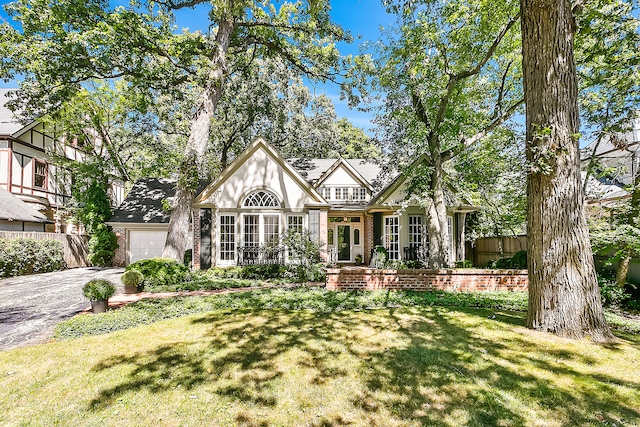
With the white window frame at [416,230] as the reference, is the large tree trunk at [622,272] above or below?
below

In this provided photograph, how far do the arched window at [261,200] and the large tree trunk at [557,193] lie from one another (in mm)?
11198

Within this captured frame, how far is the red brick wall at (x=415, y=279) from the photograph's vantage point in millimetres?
9570

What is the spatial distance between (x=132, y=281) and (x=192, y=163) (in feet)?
17.7

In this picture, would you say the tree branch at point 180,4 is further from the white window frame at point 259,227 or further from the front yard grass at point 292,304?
the front yard grass at point 292,304

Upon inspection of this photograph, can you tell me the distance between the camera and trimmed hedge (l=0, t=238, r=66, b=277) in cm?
1398

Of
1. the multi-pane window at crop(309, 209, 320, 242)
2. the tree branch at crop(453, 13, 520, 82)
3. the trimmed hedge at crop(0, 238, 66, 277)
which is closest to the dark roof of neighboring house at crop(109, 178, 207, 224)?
the trimmed hedge at crop(0, 238, 66, 277)

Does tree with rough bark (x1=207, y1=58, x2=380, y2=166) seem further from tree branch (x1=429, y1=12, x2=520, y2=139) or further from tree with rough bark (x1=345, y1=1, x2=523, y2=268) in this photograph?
tree branch (x1=429, y1=12, x2=520, y2=139)

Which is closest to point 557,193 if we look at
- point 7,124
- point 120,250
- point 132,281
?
point 132,281

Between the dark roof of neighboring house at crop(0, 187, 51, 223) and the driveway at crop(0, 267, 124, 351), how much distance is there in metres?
4.66

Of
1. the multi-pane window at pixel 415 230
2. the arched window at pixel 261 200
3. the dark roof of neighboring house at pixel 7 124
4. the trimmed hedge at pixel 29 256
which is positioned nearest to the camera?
the trimmed hedge at pixel 29 256

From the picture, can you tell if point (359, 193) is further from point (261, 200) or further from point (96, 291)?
point (96, 291)

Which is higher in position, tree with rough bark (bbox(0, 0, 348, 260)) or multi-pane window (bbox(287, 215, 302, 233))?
tree with rough bark (bbox(0, 0, 348, 260))

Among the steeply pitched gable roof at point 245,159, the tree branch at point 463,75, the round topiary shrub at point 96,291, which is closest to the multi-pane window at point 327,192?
the steeply pitched gable roof at point 245,159

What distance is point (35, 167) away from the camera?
21.6m
